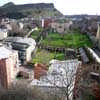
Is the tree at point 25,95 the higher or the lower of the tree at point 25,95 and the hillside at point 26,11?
the lower

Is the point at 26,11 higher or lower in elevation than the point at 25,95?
higher

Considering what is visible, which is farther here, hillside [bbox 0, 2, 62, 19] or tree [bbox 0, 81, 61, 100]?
hillside [bbox 0, 2, 62, 19]

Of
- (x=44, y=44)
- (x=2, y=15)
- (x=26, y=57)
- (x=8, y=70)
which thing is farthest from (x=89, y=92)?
(x=2, y=15)

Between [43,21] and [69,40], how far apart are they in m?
5.47

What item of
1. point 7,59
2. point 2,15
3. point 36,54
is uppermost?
point 2,15

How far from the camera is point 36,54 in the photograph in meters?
6.15

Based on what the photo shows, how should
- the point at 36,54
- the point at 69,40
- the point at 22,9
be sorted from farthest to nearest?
the point at 22,9
the point at 69,40
the point at 36,54

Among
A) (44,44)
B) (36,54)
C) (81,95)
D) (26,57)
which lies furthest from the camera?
(44,44)

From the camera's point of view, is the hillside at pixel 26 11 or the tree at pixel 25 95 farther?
the hillside at pixel 26 11

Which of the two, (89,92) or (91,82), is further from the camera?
(91,82)

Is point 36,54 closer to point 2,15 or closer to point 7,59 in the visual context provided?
point 7,59

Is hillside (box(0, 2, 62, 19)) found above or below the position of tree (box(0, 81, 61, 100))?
above

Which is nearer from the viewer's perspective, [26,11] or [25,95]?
[25,95]

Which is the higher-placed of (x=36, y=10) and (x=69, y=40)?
(x=36, y=10)
